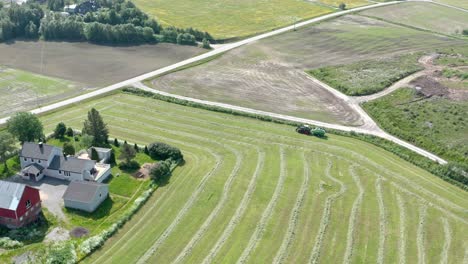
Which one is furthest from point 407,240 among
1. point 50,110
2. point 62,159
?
point 50,110

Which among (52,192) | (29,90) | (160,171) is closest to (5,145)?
(52,192)

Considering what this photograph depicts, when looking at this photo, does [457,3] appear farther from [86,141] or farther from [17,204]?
[17,204]

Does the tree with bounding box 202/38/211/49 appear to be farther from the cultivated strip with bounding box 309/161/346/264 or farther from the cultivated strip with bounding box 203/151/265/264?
the cultivated strip with bounding box 309/161/346/264

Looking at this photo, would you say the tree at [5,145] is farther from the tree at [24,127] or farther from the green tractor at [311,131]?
the green tractor at [311,131]

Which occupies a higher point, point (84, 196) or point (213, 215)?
point (84, 196)

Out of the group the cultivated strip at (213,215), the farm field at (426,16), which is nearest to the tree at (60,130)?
the cultivated strip at (213,215)

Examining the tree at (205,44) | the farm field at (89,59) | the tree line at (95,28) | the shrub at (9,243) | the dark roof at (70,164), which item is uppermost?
the tree line at (95,28)

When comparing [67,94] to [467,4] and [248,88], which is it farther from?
[467,4]
